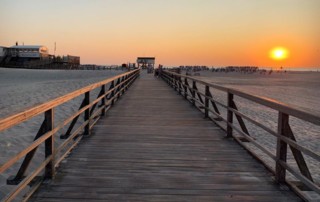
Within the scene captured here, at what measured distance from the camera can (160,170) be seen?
16.1 ft

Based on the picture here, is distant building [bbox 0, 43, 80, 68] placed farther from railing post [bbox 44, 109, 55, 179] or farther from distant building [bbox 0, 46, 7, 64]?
railing post [bbox 44, 109, 55, 179]

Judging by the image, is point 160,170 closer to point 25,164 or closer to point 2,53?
point 25,164

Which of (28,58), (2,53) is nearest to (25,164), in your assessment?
(2,53)

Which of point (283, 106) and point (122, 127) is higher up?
point (283, 106)

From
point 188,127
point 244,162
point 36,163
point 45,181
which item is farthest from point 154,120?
point 45,181

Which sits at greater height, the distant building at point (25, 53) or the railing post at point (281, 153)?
the distant building at point (25, 53)

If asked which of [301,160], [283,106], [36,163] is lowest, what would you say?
[36,163]

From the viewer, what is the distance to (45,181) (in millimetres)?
4328

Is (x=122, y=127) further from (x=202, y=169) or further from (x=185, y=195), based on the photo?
(x=185, y=195)

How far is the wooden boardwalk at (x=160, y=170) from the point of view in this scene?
13.1 ft

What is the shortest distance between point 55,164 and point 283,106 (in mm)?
2903

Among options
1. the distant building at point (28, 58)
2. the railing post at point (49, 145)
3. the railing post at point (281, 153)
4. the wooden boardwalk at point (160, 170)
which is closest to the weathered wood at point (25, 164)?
the railing post at point (49, 145)

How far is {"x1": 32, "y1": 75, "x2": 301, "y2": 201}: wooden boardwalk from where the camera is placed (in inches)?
157

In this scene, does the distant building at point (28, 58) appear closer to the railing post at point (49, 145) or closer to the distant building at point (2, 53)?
the distant building at point (2, 53)
